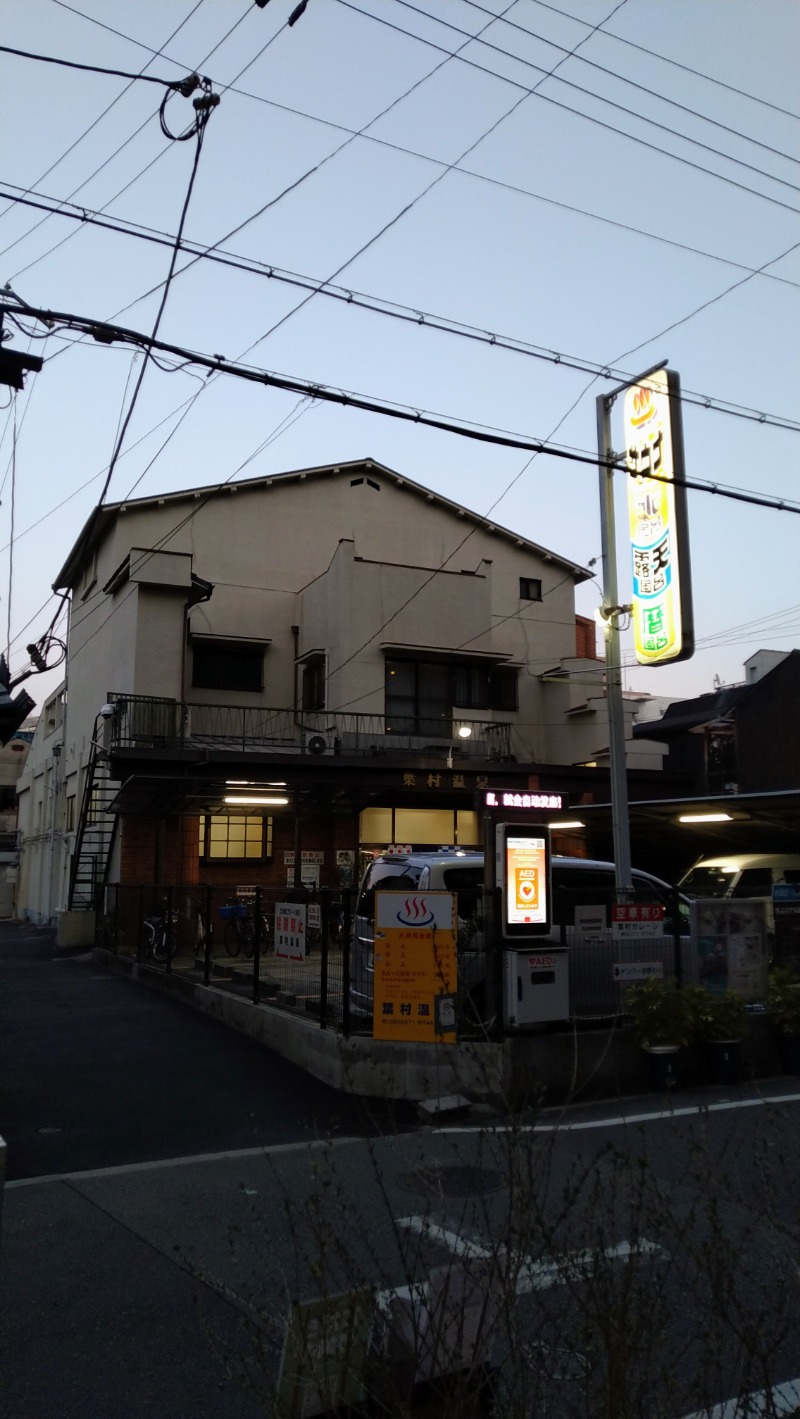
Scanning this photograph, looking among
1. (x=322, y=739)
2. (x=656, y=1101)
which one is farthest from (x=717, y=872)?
(x=656, y=1101)

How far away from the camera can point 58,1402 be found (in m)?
4.35

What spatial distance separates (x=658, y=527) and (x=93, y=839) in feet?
58.4

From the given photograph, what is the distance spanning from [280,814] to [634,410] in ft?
44.5

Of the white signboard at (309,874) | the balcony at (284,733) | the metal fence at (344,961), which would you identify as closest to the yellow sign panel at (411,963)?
the metal fence at (344,961)

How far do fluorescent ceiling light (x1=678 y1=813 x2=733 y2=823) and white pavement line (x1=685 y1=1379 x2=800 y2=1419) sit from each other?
46.9 ft

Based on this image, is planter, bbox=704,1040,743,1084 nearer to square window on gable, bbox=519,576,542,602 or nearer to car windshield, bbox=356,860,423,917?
car windshield, bbox=356,860,423,917

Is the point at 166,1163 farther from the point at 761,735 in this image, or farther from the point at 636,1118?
the point at 761,735

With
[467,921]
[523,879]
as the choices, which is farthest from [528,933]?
[467,921]

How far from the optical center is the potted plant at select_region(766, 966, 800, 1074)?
11.2m

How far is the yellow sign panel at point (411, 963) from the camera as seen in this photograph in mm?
10328

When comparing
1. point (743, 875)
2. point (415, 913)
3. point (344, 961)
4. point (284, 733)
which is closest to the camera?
point (415, 913)

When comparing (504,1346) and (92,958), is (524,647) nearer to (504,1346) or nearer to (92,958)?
(92,958)

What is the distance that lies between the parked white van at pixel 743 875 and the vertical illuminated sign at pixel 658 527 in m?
4.93

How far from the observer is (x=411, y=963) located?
1038 cm
